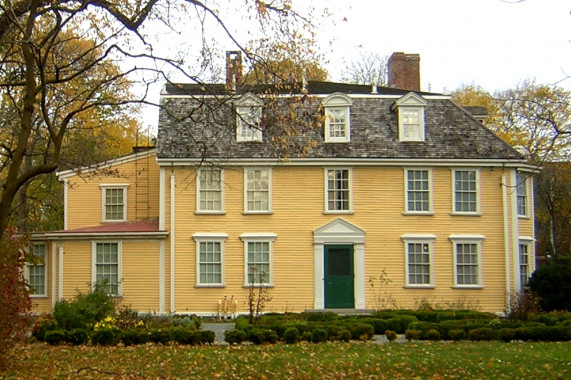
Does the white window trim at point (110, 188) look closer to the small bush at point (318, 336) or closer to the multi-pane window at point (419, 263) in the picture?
the multi-pane window at point (419, 263)

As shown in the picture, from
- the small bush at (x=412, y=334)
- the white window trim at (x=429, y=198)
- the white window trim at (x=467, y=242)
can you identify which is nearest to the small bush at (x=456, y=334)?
the small bush at (x=412, y=334)

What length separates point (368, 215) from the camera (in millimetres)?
28672

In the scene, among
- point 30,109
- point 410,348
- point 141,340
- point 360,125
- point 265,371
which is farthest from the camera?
point 360,125

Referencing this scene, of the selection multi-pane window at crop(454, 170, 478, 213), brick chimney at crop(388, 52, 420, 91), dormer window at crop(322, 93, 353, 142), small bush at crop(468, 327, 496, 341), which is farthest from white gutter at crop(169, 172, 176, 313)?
brick chimney at crop(388, 52, 420, 91)

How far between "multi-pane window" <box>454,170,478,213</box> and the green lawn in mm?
10827

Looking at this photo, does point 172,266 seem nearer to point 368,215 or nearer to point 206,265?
point 206,265

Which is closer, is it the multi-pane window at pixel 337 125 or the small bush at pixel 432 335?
the small bush at pixel 432 335

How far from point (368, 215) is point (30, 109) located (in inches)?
728

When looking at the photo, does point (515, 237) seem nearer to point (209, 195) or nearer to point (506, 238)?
point (506, 238)

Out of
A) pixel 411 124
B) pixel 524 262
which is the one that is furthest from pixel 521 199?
pixel 411 124

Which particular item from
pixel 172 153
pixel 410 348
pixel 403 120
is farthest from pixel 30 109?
pixel 403 120

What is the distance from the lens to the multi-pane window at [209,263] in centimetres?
2812

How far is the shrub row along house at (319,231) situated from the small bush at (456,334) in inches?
316

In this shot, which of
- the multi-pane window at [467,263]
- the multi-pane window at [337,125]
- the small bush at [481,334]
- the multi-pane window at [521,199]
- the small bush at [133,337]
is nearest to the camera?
the small bush at [133,337]
